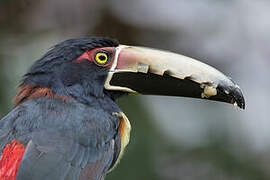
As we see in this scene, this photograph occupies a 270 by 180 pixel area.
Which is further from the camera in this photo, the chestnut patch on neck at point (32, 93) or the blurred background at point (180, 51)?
the blurred background at point (180, 51)

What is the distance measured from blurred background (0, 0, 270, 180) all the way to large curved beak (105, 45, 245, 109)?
1575 mm

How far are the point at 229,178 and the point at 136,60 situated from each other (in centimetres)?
240

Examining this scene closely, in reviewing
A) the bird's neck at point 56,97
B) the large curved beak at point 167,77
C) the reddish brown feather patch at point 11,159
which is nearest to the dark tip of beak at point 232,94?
the large curved beak at point 167,77

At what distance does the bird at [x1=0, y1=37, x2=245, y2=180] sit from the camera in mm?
3592

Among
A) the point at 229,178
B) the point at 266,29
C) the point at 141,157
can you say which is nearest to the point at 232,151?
the point at 229,178

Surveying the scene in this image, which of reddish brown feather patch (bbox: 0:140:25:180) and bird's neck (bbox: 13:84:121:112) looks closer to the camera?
reddish brown feather patch (bbox: 0:140:25:180)

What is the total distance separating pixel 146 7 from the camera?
709cm

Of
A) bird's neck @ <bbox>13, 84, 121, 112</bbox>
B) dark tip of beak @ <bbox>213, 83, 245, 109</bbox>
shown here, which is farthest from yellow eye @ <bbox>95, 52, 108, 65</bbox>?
dark tip of beak @ <bbox>213, 83, 245, 109</bbox>

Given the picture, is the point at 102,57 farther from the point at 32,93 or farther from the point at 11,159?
the point at 11,159

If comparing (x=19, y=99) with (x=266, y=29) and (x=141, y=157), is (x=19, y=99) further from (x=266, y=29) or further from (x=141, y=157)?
(x=266, y=29)

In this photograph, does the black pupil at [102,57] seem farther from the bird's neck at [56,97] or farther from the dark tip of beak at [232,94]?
the dark tip of beak at [232,94]

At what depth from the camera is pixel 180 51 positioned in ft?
22.6

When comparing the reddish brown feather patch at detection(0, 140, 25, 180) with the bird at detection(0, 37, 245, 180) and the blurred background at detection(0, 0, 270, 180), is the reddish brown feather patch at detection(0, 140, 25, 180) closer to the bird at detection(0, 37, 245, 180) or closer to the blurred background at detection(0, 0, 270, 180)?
the bird at detection(0, 37, 245, 180)

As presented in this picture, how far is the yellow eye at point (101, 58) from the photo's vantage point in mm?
3965
